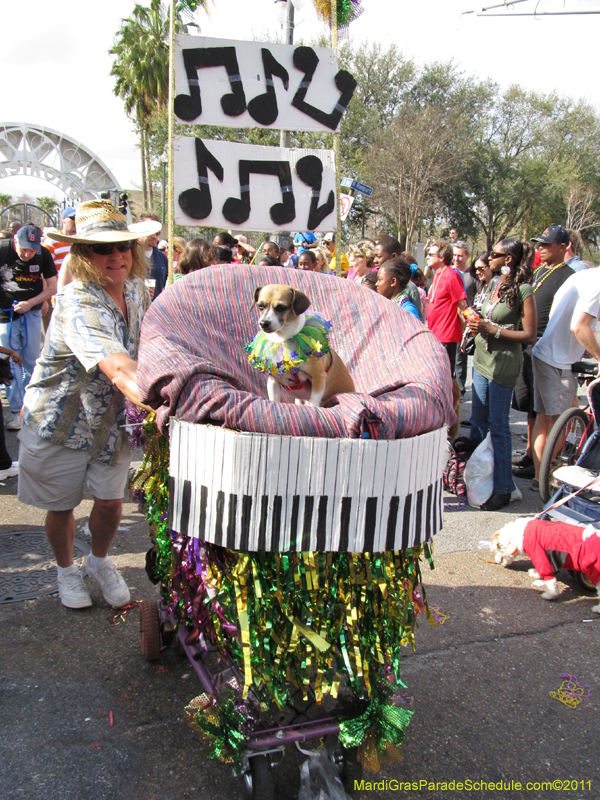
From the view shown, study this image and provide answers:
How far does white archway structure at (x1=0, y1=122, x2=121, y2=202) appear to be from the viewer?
2825 cm

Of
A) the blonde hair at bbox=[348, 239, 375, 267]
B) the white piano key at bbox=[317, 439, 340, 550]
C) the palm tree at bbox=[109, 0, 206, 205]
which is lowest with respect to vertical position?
the white piano key at bbox=[317, 439, 340, 550]

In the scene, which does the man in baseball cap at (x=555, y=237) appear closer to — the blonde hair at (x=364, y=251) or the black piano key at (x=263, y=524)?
the blonde hair at (x=364, y=251)

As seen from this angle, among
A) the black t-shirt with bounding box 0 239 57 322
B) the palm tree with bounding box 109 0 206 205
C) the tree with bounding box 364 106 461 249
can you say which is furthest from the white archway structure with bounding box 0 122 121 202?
the black t-shirt with bounding box 0 239 57 322

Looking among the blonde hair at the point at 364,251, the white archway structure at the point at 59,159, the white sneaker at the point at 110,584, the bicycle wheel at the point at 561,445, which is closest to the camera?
the white sneaker at the point at 110,584

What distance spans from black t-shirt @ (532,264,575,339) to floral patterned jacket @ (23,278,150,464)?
4041 mm

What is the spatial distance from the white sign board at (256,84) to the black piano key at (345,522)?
275 cm

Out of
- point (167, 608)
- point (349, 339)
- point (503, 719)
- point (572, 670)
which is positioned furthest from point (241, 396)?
point (572, 670)

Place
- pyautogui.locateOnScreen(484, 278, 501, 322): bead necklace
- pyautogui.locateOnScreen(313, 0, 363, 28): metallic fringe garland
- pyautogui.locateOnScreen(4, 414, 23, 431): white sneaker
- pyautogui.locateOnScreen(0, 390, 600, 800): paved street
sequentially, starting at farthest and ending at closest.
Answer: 1. pyautogui.locateOnScreen(4, 414, 23, 431): white sneaker
2. pyautogui.locateOnScreen(484, 278, 501, 322): bead necklace
3. pyautogui.locateOnScreen(313, 0, 363, 28): metallic fringe garland
4. pyautogui.locateOnScreen(0, 390, 600, 800): paved street

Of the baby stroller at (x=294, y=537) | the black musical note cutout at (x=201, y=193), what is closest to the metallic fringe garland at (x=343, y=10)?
the black musical note cutout at (x=201, y=193)

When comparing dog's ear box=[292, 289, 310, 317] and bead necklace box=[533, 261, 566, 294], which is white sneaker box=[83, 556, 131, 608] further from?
bead necklace box=[533, 261, 566, 294]

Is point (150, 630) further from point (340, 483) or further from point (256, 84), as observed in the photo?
point (256, 84)

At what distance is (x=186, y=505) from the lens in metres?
1.79

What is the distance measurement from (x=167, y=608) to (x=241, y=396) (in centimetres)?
134

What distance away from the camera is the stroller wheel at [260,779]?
1.88 metres
